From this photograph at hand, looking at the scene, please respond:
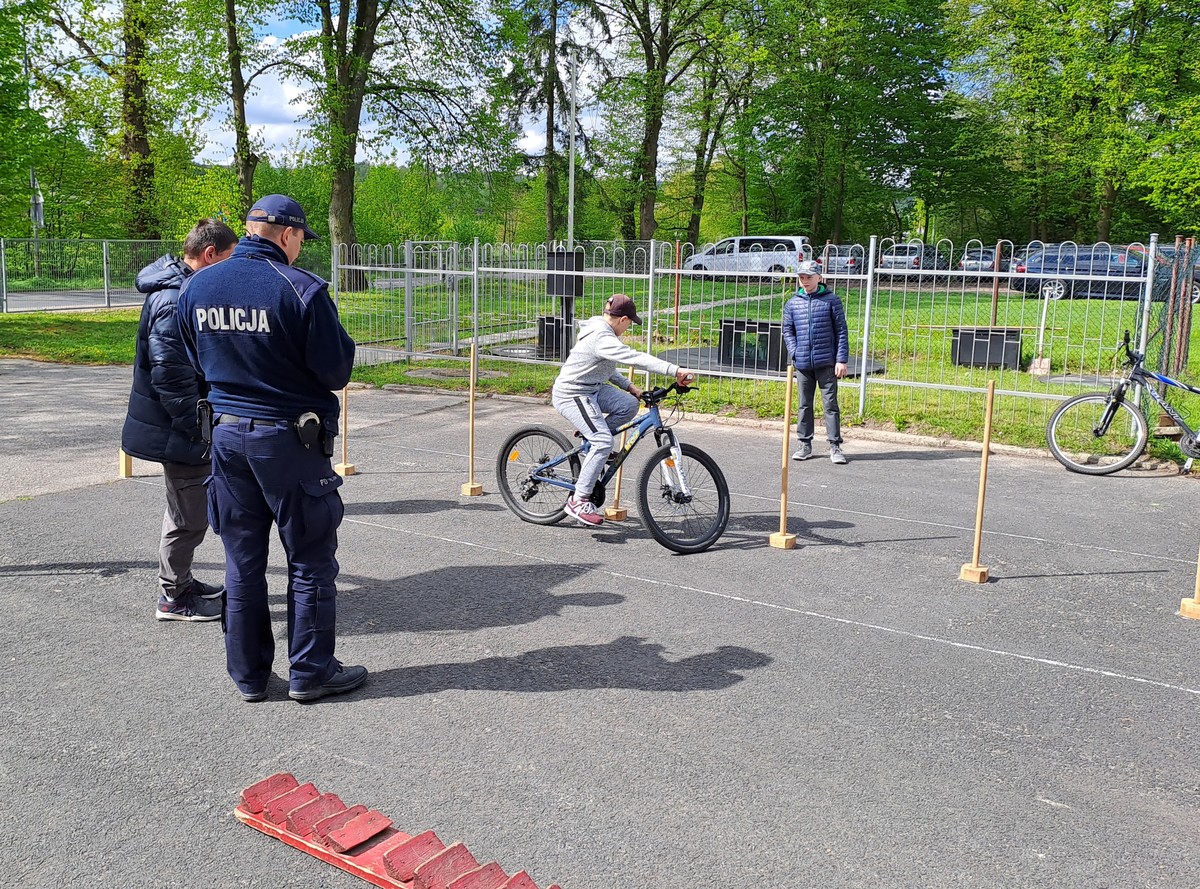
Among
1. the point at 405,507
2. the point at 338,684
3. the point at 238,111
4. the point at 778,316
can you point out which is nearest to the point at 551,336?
the point at 778,316

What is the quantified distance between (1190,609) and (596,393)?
12.7 feet

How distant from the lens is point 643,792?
12.9 feet

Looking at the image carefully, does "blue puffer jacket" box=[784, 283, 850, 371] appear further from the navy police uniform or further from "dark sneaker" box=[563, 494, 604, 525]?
the navy police uniform

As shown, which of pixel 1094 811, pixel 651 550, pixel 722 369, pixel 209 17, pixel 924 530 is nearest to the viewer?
pixel 1094 811

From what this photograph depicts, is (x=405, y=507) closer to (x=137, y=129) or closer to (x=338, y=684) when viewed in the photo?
(x=338, y=684)

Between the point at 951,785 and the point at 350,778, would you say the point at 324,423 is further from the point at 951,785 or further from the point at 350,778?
the point at 951,785

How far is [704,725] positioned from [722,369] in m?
10.5

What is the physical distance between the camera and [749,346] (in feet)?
50.3

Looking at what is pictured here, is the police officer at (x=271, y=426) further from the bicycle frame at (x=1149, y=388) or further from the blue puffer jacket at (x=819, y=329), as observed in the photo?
the bicycle frame at (x=1149, y=388)

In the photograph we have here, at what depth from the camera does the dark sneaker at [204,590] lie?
5840 mm

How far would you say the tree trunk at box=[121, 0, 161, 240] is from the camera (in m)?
31.1

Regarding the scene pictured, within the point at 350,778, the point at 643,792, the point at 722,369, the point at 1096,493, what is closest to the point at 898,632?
the point at 643,792

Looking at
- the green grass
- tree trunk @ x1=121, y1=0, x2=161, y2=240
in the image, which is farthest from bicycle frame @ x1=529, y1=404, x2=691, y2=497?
tree trunk @ x1=121, y1=0, x2=161, y2=240

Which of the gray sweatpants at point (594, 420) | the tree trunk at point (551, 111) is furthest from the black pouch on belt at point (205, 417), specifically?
the tree trunk at point (551, 111)
